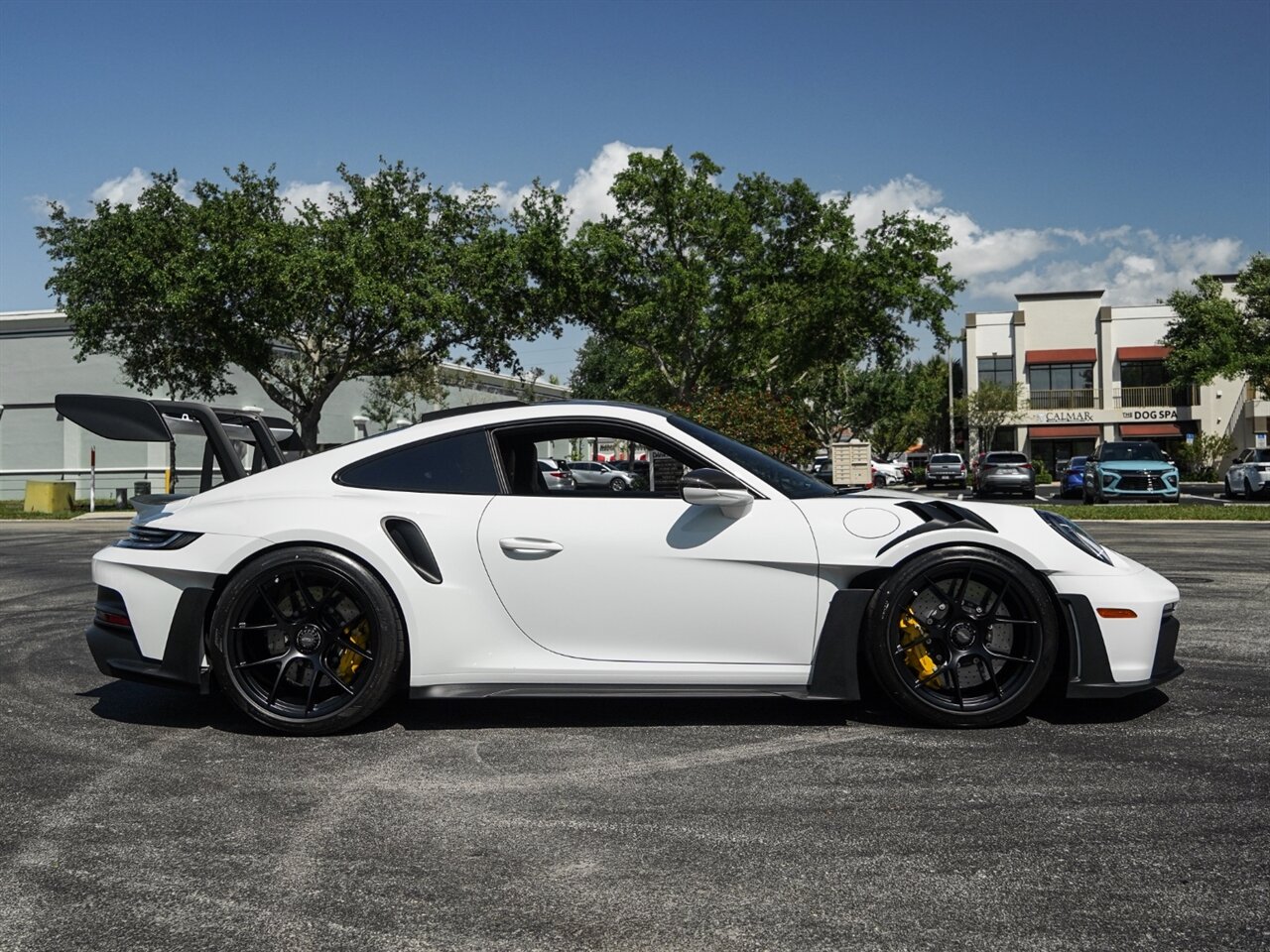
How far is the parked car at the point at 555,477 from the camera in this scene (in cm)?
500

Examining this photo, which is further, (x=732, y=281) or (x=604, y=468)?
(x=732, y=281)

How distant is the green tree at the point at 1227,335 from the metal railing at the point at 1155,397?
2332 cm

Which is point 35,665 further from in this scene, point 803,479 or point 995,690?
point 995,690

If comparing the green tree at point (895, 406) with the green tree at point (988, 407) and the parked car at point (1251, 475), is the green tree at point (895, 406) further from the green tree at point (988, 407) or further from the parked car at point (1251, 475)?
the parked car at point (1251, 475)

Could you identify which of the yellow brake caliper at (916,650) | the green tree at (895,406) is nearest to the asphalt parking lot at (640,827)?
the yellow brake caliper at (916,650)

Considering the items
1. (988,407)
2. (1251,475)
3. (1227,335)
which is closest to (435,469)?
(1251,475)

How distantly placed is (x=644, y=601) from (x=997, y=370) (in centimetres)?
6804

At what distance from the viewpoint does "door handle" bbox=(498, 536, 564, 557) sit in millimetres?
4715

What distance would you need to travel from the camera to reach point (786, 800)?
378cm

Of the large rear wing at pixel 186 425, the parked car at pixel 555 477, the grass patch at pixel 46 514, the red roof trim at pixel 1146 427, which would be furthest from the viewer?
the red roof trim at pixel 1146 427

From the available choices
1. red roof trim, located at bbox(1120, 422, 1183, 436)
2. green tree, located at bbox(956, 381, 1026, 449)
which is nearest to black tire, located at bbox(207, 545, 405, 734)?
green tree, located at bbox(956, 381, 1026, 449)

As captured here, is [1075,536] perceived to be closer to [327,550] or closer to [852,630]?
[852,630]

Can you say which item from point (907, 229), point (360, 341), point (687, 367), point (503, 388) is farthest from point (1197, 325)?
point (503, 388)

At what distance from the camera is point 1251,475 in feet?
106
